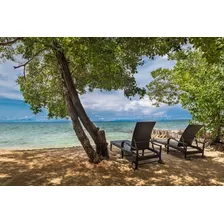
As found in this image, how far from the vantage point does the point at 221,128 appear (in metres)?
6.08

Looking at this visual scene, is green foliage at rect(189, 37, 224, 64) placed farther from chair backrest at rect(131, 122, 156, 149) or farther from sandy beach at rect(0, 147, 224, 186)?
sandy beach at rect(0, 147, 224, 186)

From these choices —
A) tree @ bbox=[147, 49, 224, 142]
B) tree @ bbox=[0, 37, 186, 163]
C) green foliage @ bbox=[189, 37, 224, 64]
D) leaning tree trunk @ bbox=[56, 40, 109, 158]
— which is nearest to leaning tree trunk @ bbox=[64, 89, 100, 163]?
tree @ bbox=[0, 37, 186, 163]

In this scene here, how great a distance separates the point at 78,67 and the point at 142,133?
2887 mm

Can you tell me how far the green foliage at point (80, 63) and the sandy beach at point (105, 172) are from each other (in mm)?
2068

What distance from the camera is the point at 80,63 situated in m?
3.94

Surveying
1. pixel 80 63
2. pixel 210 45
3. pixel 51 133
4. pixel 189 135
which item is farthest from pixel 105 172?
pixel 51 133

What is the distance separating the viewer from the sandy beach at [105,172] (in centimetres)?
342

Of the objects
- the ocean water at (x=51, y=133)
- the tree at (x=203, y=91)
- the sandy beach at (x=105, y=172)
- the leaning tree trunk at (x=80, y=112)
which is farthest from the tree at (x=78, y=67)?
the ocean water at (x=51, y=133)

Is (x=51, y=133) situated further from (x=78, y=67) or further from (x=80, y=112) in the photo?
(x=80, y=112)

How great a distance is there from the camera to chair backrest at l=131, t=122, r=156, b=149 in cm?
411
